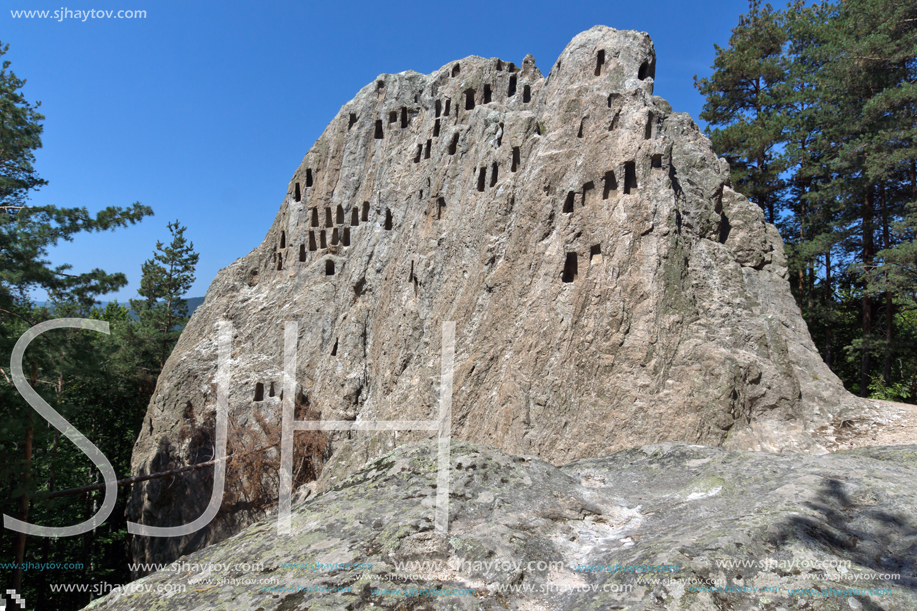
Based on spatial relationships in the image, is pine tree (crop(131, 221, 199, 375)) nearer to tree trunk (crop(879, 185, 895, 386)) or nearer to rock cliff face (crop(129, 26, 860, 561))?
rock cliff face (crop(129, 26, 860, 561))

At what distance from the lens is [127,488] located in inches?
1065

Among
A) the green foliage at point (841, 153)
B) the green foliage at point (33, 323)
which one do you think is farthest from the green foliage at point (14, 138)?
the green foliage at point (841, 153)

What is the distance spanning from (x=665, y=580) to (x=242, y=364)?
2277 cm

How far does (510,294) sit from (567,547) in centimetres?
1080

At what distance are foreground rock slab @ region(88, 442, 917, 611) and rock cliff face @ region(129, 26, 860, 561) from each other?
6177 mm

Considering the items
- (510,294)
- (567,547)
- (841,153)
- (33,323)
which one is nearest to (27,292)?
(33,323)

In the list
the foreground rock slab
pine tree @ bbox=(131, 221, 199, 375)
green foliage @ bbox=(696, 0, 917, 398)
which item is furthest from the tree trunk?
pine tree @ bbox=(131, 221, 199, 375)

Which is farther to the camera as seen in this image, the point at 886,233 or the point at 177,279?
the point at 177,279

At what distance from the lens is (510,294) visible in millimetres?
14023

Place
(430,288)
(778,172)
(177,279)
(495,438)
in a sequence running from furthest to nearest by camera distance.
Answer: (177,279) → (778,172) → (430,288) → (495,438)

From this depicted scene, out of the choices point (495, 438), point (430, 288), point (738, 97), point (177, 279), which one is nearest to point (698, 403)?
point (495, 438)

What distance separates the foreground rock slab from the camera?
8.71 feet

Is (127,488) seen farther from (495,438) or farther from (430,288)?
(495,438)

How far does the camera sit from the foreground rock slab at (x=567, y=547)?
104 inches
